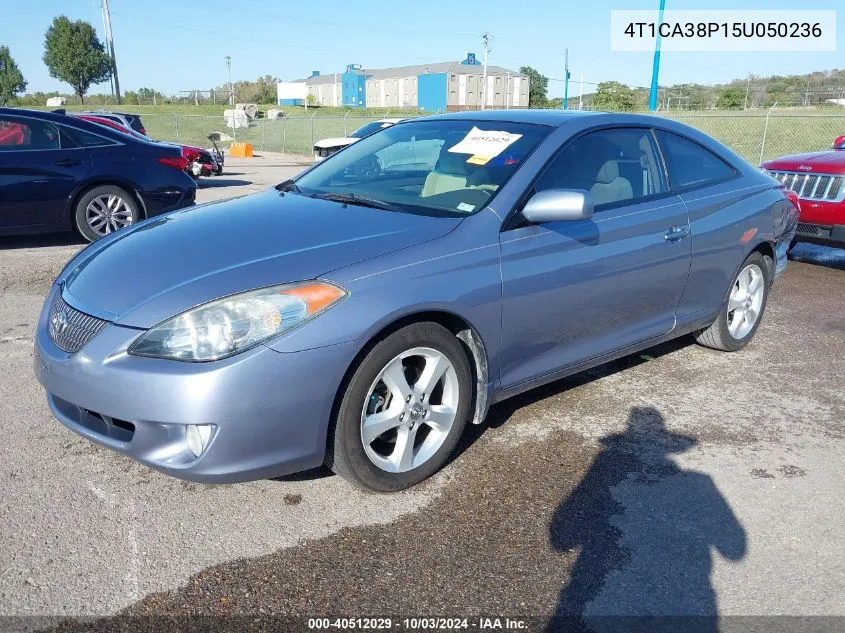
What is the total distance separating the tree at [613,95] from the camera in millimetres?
44094

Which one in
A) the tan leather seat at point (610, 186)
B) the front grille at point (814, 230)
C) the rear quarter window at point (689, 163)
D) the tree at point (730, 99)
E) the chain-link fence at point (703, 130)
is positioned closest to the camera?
the tan leather seat at point (610, 186)

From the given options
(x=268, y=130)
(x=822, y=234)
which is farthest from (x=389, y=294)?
(x=268, y=130)

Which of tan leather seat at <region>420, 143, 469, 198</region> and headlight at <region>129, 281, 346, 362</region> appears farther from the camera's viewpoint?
tan leather seat at <region>420, 143, 469, 198</region>

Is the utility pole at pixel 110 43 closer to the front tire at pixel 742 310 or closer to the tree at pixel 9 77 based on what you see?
the tree at pixel 9 77

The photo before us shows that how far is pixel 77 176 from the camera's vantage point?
7895mm

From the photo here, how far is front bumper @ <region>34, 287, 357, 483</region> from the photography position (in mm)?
2643

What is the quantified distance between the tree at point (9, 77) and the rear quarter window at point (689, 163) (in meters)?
79.5

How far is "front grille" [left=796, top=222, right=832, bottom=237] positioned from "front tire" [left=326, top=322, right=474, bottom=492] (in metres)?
5.80

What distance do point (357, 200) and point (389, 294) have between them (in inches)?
40.1

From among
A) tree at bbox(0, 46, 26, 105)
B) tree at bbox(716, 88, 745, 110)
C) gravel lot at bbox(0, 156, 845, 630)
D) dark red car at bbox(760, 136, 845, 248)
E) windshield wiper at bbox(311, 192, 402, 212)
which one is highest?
tree at bbox(0, 46, 26, 105)

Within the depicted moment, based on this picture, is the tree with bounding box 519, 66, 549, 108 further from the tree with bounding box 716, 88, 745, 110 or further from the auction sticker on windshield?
the auction sticker on windshield

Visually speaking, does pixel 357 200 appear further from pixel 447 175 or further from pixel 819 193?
pixel 819 193

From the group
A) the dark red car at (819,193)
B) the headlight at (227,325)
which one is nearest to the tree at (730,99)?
the dark red car at (819,193)

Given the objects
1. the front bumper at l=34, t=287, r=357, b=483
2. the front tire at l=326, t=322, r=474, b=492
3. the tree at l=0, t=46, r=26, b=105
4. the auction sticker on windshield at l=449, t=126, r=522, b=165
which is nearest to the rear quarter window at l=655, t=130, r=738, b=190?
the auction sticker on windshield at l=449, t=126, r=522, b=165
